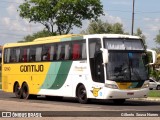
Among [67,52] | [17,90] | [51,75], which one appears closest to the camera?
[67,52]

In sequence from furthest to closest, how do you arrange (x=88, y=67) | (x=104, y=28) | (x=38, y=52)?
(x=104, y=28)
(x=38, y=52)
(x=88, y=67)

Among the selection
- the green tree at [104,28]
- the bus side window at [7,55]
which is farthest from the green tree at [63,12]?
the green tree at [104,28]

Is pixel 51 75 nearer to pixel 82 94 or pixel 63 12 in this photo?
pixel 82 94

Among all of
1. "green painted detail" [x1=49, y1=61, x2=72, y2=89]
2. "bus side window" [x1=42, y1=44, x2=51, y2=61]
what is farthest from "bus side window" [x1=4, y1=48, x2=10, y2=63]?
"green painted detail" [x1=49, y1=61, x2=72, y2=89]

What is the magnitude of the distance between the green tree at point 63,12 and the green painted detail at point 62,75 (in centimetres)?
1932

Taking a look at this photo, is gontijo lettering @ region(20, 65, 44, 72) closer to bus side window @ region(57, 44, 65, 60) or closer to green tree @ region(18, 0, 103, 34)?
bus side window @ region(57, 44, 65, 60)

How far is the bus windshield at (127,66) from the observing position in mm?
23859

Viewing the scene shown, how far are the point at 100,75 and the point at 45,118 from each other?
852 cm

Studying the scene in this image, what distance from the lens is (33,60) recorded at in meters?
29.5

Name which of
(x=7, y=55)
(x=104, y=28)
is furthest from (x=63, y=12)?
(x=104, y=28)

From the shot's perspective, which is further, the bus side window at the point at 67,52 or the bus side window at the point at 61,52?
the bus side window at the point at 61,52

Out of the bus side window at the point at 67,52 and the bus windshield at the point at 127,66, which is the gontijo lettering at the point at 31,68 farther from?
the bus windshield at the point at 127,66

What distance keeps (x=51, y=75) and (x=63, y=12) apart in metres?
19.6

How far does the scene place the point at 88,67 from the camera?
24.8m
